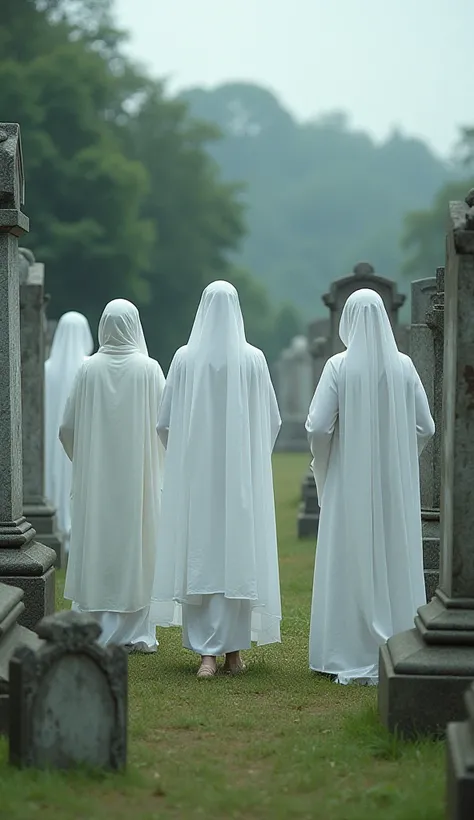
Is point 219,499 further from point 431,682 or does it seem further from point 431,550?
point 431,682

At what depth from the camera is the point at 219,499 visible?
8.61 m

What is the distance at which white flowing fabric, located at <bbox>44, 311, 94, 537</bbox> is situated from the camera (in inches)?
597

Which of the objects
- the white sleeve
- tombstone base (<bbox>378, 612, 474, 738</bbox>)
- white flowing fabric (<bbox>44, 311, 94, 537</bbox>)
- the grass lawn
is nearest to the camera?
the grass lawn

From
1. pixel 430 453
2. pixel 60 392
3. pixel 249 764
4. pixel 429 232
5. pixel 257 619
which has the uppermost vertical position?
pixel 429 232

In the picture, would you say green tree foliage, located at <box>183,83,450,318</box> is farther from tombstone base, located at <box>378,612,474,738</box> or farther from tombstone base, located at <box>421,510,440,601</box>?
tombstone base, located at <box>378,612,474,738</box>

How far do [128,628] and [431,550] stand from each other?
2275 mm

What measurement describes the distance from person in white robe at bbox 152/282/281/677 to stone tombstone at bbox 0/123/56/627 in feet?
2.76

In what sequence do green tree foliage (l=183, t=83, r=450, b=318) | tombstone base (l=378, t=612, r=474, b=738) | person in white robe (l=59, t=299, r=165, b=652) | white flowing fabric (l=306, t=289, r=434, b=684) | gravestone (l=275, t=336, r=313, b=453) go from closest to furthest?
tombstone base (l=378, t=612, r=474, b=738) < white flowing fabric (l=306, t=289, r=434, b=684) < person in white robe (l=59, t=299, r=165, b=652) < gravestone (l=275, t=336, r=313, b=453) < green tree foliage (l=183, t=83, r=450, b=318)

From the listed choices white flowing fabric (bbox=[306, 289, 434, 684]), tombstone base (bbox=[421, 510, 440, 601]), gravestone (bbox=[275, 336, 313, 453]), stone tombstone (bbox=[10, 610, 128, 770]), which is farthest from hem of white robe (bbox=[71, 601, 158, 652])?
gravestone (bbox=[275, 336, 313, 453])

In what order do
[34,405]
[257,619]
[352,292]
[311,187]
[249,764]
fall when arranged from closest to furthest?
[249,764] < [257,619] < [34,405] < [352,292] < [311,187]

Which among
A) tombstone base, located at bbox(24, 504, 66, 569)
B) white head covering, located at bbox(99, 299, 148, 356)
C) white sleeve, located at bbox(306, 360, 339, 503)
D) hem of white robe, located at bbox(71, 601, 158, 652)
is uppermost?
white head covering, located at bbox(99, 299, 148, 356)

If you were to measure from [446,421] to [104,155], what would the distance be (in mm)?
38425

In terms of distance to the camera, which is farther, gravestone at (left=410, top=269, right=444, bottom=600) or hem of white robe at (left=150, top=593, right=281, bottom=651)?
gravestone at (left=410, top=269, right=444, bottom=600)

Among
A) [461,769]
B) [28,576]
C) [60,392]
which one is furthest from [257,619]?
[60,392]
